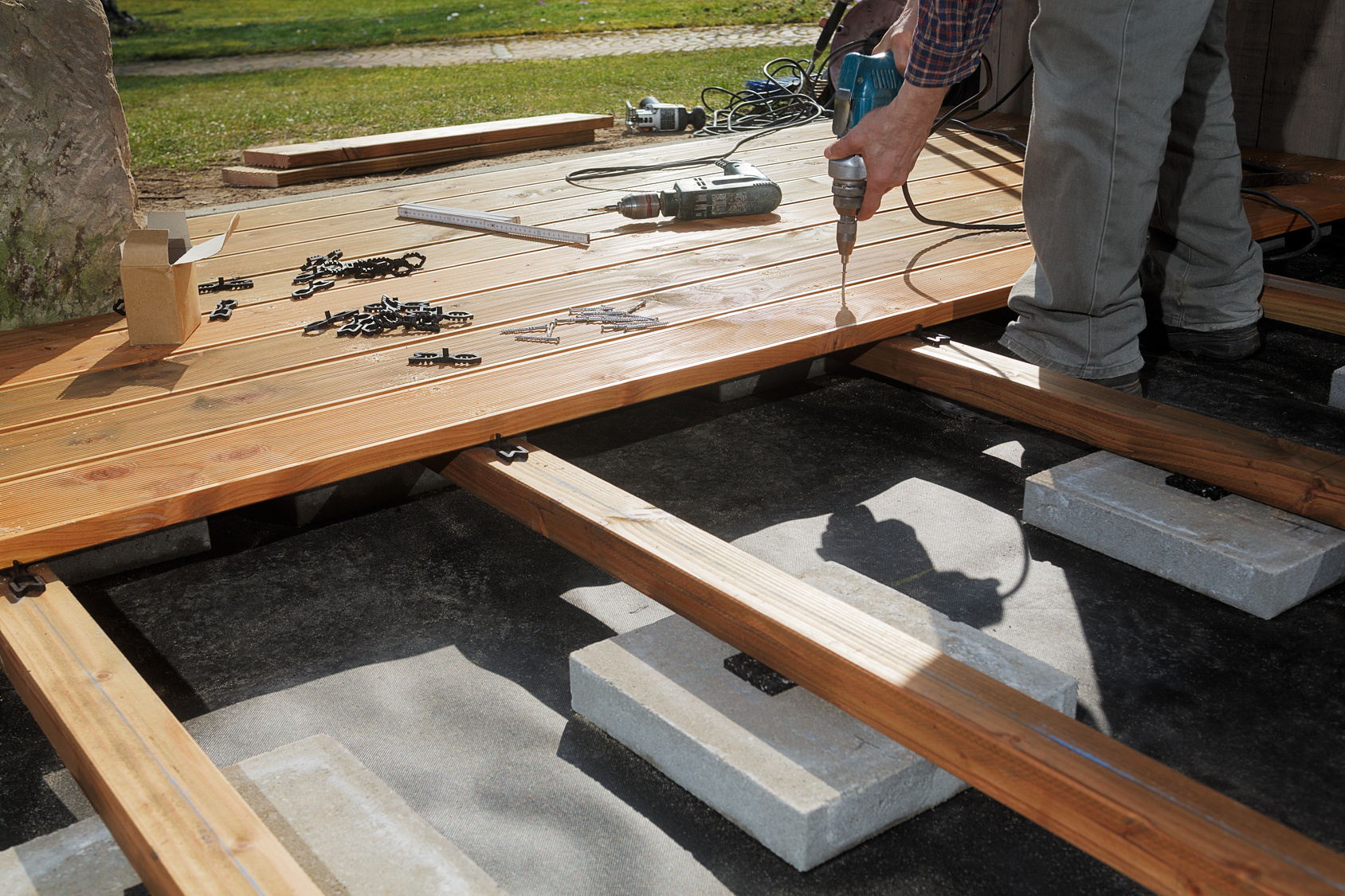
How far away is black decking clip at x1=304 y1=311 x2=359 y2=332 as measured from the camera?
224cm

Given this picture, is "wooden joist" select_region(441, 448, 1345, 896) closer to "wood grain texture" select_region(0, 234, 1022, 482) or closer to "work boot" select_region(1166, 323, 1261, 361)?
"wood grain texture" select_region(0, 234, 1022, 482)

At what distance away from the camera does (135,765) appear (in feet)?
3.76

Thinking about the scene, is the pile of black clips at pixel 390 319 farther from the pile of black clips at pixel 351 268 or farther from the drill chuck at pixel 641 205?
the drill chuck at pixel 641 205

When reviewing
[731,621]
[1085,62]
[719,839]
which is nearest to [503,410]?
[731,621]

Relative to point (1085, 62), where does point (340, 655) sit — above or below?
below

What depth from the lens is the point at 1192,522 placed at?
177 centimetres

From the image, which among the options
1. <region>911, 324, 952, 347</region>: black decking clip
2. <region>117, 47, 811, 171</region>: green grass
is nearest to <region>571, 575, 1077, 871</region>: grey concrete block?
<region>911, 324, 952, 347</region>: black decking clip

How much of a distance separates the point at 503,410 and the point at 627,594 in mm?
379

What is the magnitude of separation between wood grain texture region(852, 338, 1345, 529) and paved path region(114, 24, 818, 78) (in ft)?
28.4

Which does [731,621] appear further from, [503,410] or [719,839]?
[503,410]

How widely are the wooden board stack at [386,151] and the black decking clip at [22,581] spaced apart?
3004mm

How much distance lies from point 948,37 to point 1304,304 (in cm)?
119

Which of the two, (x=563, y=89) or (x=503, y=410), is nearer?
(x=503, y=410)

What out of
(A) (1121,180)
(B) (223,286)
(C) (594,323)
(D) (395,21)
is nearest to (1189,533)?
(A) (1121,180)
